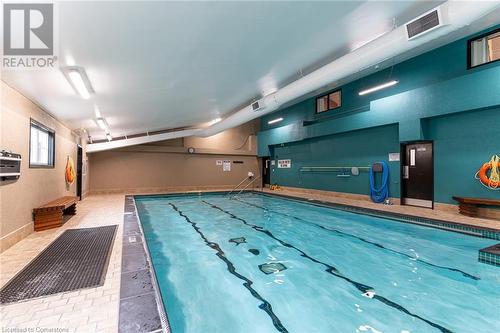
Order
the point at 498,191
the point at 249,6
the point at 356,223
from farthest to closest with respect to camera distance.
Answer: the point at 356,223 < the point at 498,191 < the point at 249,6

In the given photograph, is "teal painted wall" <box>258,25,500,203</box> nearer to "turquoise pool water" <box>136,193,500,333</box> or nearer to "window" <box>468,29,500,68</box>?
"window" <box>468,29,500,68</box>

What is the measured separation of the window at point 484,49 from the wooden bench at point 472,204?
118 inches

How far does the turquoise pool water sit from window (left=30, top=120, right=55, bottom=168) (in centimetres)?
232

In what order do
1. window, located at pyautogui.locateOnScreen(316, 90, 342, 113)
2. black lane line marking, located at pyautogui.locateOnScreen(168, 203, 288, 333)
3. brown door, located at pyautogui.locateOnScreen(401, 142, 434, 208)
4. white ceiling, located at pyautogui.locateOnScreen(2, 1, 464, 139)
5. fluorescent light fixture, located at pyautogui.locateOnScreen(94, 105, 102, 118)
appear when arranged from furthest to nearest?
window, located at pyautogui.locateOnScreen(316, 90, 342, 113), brown door, located at pyautogui.locateOnScreen(401, 142, 434, 208), fluorescent light fixture, located at pyautogui.locateOnScreen(94, 105, 102, 118), white ceiling, located at pyautogui.locateOnScreen(2, 1, 464, 139), black lane line marking, located at pyautogui.locateOnScreen(168, 203, 288, 333)

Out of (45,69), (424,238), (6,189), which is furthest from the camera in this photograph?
(424,238)

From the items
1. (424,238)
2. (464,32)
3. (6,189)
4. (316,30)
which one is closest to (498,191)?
(424,238)

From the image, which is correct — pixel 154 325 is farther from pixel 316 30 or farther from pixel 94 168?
pixel 94 168

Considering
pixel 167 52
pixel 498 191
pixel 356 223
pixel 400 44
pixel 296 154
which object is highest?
pixel 400 44

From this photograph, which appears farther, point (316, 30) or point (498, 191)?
point (498, 191)

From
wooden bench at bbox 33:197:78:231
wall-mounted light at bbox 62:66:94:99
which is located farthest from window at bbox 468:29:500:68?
wooden bench at bbox 33:197:78:231

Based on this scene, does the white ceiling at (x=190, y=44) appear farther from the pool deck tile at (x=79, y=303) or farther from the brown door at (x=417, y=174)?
the brown door at (x=417, y=174)

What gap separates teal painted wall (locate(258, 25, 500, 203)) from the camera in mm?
5312

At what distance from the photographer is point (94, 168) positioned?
10172mm

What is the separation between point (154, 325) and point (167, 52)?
2.86m
